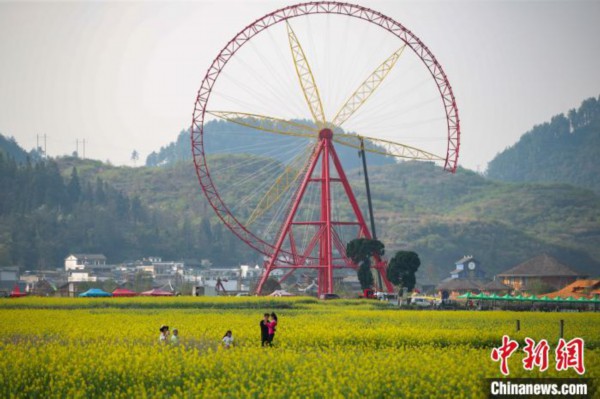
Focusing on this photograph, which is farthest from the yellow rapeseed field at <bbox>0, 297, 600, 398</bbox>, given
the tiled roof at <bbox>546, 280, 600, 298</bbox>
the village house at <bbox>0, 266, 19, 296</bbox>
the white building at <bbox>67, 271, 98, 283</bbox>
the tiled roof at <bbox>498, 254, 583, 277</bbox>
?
the white building at <bbox>67, 271, 98, 283</bbox>

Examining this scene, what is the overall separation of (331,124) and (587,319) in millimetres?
42952

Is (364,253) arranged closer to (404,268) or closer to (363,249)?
(363,249)

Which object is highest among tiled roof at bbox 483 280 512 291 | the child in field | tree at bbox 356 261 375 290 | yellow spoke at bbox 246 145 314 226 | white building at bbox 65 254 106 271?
yellow spoke at bbox 246 145 314 226

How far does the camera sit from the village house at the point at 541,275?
5020 inches

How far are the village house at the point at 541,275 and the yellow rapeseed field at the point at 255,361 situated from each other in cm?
8360

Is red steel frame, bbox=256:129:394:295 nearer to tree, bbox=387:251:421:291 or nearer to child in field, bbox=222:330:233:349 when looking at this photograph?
tree, bbox=387:251:421:291

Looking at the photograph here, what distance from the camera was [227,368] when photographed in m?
28.6

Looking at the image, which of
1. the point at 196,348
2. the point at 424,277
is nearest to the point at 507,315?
the point at 196,348

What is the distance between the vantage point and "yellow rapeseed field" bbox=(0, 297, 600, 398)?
2600 centimetres

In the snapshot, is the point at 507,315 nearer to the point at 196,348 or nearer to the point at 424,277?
the point at 196,348

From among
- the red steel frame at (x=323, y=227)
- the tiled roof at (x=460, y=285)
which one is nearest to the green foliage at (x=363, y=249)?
the red steel frame at (x=323, y=227)

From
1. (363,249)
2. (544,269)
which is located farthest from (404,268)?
(544,269)

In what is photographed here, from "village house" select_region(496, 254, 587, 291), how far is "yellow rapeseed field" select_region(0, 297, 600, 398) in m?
83.6

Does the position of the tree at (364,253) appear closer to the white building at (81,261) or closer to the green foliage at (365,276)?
the green foliage at (365,276)
